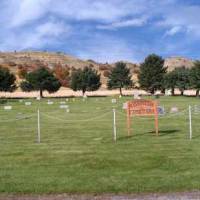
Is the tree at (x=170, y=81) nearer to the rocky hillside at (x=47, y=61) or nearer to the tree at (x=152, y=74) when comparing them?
the tree at (x=152, y=74)

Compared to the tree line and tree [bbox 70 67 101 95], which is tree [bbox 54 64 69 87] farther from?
the tree line

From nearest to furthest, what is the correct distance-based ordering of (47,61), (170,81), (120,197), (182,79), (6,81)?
(120,197) → (6,81) → (182,79) → (170,81) → (47,61)

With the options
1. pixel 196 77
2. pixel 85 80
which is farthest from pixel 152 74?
pixel 85 80

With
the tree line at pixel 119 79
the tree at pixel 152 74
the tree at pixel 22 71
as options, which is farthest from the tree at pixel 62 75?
the tree at pixel 152 74

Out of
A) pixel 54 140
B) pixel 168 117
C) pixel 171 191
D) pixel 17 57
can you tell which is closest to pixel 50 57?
pixel 17 57

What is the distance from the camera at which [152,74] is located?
100062 mm

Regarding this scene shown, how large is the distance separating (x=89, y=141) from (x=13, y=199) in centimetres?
1115

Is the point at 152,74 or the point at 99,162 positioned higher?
the point at 152,74

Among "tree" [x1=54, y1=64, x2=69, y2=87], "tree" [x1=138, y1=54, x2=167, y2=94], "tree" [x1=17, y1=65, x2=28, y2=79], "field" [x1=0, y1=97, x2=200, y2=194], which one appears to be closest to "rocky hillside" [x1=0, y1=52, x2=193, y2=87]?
"tree" [x1=17, y1=65, x2=28, y2=79]

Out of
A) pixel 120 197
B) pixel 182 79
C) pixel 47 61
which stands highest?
pixel 47 61

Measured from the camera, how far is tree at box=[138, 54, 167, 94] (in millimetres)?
100125

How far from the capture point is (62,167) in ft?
51.8

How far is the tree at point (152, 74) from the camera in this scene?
328 feet

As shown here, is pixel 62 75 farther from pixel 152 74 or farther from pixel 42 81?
pixel 152 74
